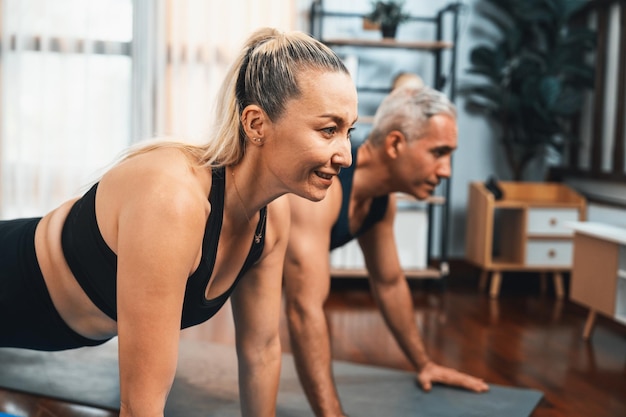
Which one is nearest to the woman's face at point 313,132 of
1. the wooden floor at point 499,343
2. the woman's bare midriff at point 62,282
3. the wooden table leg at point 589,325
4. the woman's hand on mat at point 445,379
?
the woman's bare midriff at point 62,282

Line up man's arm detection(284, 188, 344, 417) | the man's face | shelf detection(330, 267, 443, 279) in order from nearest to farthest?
1. man's arm detection(284, 188, 344, 417)
2. the man's face
3. shelf detection(330, 267, 443, 279)

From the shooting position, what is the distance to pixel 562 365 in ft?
9.30

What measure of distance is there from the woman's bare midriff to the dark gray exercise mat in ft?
2.32

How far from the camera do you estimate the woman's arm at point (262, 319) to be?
1.48 meters

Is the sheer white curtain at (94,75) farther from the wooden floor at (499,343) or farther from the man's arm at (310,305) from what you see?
the man's arm at (310,305)

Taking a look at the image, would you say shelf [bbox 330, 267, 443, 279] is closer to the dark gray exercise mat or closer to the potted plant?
the potted plant

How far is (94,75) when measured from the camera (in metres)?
4.30

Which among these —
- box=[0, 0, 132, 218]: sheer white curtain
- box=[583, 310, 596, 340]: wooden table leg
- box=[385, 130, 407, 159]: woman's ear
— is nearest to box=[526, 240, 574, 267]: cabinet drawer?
box=[583, 310, 596, 340]: wooden table leg

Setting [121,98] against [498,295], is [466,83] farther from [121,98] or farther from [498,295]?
[121,98]

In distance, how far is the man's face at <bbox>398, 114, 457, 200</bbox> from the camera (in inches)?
83.2

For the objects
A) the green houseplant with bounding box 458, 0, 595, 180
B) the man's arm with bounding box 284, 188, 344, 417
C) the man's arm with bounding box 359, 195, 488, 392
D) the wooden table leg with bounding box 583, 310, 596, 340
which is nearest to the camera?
the man's arm with bounding box 284, 188, 344, 417

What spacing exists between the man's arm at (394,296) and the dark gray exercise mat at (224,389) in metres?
0.04

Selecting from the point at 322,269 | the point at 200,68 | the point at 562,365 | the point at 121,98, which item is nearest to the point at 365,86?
the point at 200,68

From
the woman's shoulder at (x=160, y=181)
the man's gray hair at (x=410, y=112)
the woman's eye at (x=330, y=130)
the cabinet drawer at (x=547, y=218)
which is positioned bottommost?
the cabinet drawer at (x=547, y=218)
